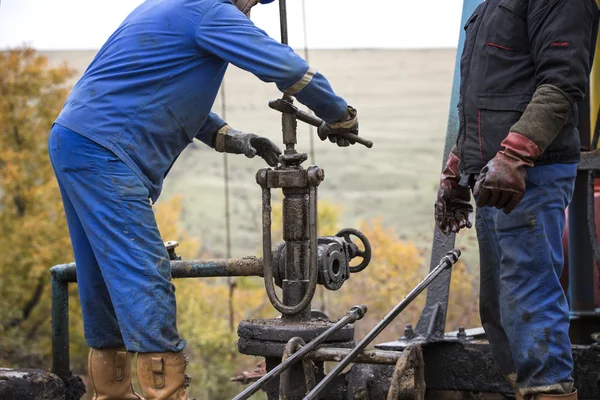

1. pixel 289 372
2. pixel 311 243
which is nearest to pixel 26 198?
pixel 311 243

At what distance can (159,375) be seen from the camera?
9.64 ft

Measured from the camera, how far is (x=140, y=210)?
2.97m

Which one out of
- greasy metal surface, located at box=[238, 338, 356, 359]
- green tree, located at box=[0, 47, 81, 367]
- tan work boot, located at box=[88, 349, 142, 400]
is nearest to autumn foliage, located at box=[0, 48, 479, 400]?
green tree, located at box=[0, 47, 81, 367]

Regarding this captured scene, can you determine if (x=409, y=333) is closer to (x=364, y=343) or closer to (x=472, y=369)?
(x=472, y=369)

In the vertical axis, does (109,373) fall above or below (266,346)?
below

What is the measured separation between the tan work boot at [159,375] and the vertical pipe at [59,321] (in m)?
0.92

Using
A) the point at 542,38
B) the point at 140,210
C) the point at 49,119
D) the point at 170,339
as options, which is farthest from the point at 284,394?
the point at 49,119

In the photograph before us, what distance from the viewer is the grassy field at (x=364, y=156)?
9.66 metres

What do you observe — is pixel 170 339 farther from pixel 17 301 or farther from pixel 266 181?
pixel 17 301

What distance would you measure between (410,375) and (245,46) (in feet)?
3.80

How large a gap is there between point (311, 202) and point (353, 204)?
6.94m

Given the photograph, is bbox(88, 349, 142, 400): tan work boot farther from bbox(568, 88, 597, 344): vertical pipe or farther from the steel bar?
bbox(568, 88, 597, 344): vertical pipe

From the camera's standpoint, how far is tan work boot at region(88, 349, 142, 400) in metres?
3.29

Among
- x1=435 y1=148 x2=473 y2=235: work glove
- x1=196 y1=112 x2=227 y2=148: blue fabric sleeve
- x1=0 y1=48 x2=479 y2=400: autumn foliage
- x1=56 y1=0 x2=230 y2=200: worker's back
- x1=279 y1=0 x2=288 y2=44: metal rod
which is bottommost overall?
x1=0 y1=48 x2=479 y2=400: autumn foliage
